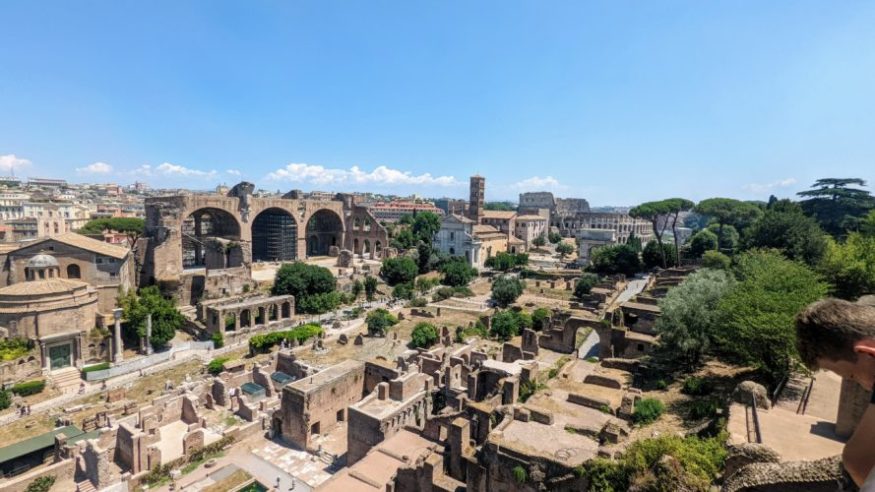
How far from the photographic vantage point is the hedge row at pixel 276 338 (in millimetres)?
30750

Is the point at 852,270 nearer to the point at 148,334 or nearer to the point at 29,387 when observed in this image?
the point at 148,334

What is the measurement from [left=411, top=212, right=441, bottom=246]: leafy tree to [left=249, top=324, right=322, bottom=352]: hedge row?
39974 mm

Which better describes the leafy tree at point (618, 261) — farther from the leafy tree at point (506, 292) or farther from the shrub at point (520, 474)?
the shrub at point (520, 474)

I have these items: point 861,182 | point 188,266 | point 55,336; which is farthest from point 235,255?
point 861,182

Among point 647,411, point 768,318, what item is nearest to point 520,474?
point 647,411

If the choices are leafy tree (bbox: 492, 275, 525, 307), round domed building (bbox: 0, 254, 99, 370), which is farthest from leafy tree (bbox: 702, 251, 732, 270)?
round domed building (bbox: 0, 254, 99, 370)

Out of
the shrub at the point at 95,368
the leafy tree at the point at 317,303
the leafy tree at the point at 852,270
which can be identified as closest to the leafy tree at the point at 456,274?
the leafy tree at the point at 317,303

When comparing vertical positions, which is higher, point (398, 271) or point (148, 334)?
point (398, 271)

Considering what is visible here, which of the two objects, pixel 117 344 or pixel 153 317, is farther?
pixel 153 317

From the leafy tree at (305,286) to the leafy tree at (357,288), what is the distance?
455 cm

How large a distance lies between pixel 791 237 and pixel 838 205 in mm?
22971

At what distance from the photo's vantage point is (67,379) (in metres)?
26.0

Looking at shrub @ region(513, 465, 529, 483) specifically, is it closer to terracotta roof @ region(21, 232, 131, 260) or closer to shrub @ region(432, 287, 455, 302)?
shrub @ region(432, 287, 455, 302)

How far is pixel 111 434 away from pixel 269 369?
8757 millimetres
